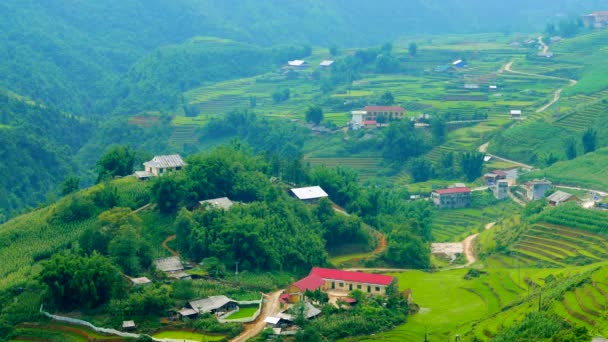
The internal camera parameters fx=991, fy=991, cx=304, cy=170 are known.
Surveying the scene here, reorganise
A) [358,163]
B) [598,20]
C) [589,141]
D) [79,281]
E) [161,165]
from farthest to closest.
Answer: [598,20] → [358,163] → [589,141] → [161,165] → [79,281]

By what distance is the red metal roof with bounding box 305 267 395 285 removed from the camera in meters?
40.8

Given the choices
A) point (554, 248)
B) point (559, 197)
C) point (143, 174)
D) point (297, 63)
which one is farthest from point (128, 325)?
point (297, 63)

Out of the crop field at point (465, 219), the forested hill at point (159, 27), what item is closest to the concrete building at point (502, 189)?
the crop field at point (465, 219)

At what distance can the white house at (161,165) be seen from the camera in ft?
169

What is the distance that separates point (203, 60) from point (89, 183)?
3655 cm

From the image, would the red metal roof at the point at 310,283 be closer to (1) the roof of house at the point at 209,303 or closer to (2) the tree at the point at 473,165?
(1) the roof of house at the point at 209,303

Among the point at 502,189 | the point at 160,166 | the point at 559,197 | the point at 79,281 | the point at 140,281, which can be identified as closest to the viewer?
the point at 79,281

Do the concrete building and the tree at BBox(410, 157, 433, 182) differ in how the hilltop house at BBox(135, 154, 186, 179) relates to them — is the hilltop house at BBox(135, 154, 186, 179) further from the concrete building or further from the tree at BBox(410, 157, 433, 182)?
the tree at BBox(410, 157, 433, 182)

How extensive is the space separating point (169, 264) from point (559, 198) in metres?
23.8

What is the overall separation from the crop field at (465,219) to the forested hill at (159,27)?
167 ft

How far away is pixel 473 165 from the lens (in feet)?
223

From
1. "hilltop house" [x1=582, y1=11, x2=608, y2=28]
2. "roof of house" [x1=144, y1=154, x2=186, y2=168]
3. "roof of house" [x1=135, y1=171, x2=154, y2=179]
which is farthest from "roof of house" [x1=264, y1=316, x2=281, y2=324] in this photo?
"hilltop house" [x1=582, y1=11, x2=608, y2=28]

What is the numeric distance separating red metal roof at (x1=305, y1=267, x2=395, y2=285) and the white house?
12.5 m

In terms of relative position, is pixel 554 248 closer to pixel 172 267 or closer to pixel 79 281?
pixel 172 267
